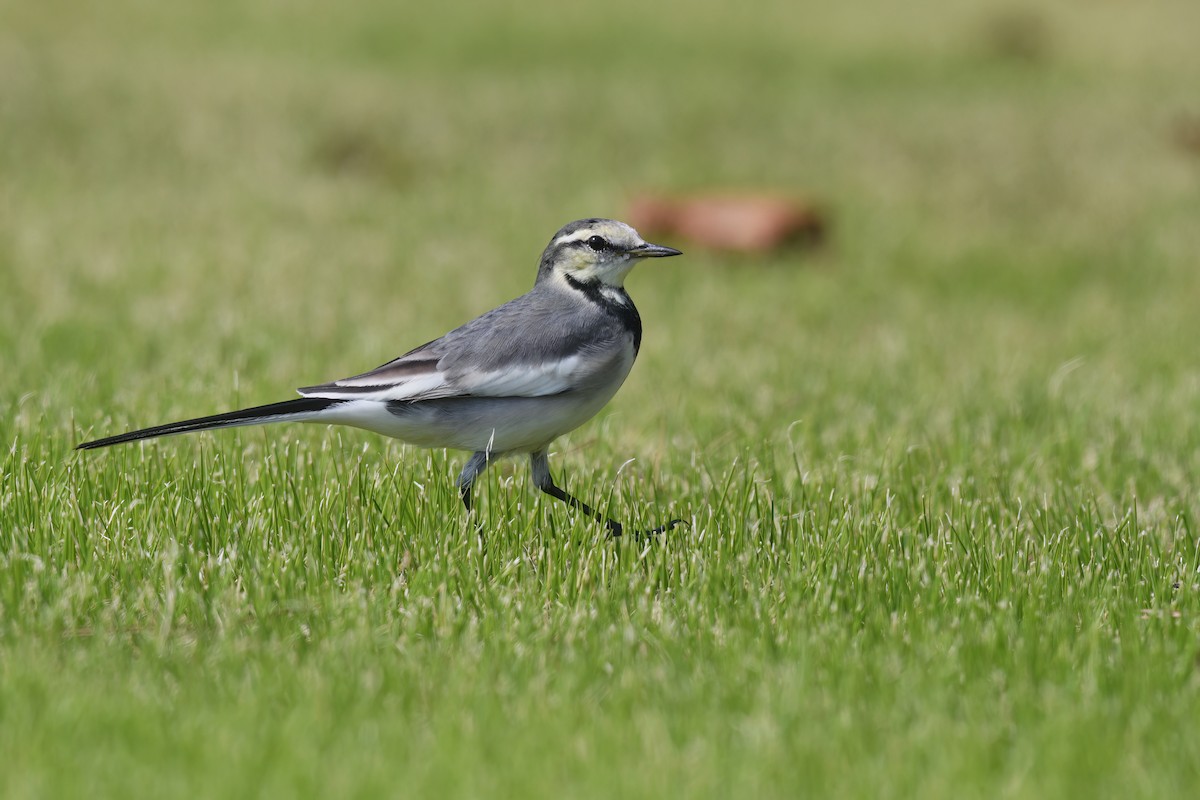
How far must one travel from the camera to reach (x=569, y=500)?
4.84 meters

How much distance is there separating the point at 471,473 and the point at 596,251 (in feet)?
3.03

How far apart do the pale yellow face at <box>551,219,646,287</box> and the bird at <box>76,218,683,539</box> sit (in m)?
0.10

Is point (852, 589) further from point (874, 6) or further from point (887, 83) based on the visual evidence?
point (874, 6)

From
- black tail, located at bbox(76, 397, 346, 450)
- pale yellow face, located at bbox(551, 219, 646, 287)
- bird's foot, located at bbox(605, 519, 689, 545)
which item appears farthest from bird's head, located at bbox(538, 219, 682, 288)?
black tail, located at bbox(76, 397, 346, 450)

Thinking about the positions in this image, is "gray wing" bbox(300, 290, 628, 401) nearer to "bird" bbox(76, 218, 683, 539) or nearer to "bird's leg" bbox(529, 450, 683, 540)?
"bird" bbox(76, 218, 683, 539)

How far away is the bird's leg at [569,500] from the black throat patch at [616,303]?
54cm

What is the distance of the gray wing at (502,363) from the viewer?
4629 millimetres

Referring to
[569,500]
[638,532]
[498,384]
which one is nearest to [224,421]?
[498,384]

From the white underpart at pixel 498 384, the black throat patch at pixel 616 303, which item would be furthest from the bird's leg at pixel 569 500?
the black throat patch at pixel 616 303

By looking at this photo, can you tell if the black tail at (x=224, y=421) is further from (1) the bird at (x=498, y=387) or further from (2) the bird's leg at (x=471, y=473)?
(2) the bird's leg at (x=471, y=473)

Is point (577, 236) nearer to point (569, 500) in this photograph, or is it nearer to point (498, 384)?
point (498, 384)

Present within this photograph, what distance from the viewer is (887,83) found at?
67.4 feet

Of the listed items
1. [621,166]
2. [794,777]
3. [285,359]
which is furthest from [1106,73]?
[794,777]

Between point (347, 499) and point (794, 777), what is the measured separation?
2.12 metres
